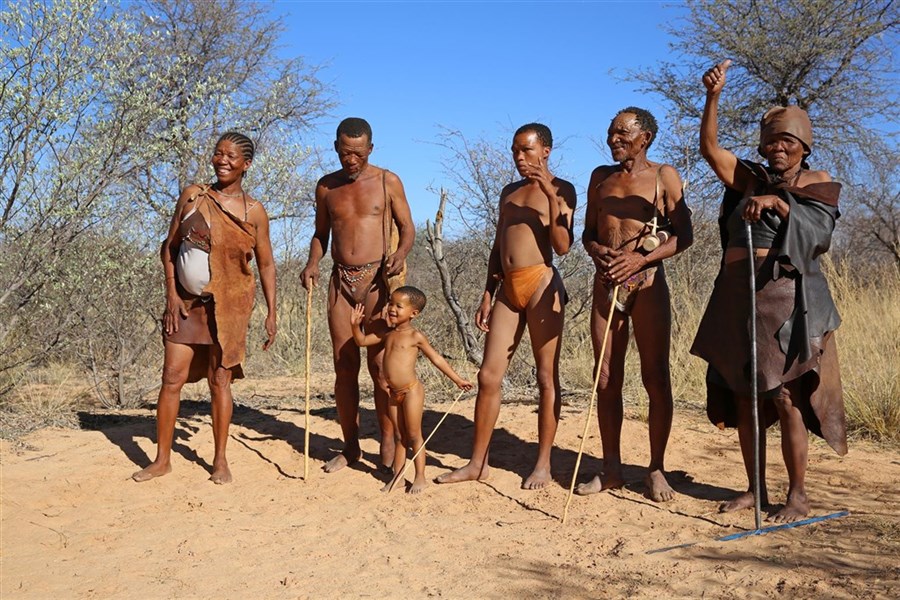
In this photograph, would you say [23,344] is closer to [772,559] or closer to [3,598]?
[3,598]

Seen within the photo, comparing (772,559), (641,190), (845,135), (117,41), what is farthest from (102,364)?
(845,135)

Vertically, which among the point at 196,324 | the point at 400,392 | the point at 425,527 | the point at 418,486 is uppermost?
the point at 196,324

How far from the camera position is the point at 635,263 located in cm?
471

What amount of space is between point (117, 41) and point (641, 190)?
15.9ft

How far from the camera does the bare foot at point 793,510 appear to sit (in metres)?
4.21

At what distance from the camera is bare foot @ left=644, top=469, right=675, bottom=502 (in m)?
4.79

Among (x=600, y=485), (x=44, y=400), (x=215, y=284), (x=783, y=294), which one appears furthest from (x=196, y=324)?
(x=783, y=294)

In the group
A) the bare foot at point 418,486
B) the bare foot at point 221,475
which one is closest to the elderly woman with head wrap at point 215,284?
the bare foot at point 221,475

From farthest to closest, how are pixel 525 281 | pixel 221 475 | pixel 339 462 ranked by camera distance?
1. pixel 339 462
2. pixel 221 475
3. pixel 525 281

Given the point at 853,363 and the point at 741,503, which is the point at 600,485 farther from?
the point at 853,363

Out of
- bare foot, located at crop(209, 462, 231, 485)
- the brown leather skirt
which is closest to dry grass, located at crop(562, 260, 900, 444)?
bare foot, located at crop(209, 462, 231, 485)

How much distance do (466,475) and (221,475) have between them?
1.63m

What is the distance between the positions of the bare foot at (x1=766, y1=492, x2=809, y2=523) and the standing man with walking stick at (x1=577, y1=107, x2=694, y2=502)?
27.3 inches

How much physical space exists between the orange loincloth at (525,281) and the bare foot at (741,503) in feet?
5.22
